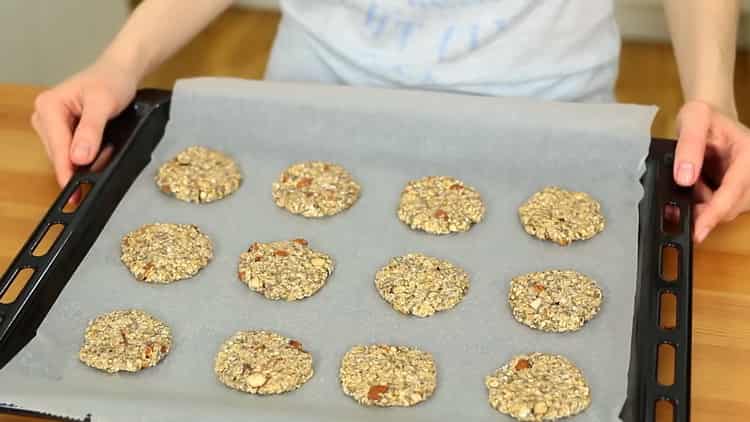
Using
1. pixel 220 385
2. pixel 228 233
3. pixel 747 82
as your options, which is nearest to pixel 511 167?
pixel 228 233

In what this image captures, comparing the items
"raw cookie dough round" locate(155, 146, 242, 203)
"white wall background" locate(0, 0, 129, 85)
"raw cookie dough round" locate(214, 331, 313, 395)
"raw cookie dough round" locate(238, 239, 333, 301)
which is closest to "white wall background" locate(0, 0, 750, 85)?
"white wall background" locate(0, 0, 129, 85)

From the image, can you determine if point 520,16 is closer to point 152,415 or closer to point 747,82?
point 152,415

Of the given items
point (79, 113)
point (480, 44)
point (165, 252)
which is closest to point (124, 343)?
point (165, 252)

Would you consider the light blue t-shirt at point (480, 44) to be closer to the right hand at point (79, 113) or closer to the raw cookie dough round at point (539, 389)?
the right hand at point (79, 113)

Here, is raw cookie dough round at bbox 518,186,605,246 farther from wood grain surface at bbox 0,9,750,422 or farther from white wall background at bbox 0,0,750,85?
white wall background at bbox 0,0,750,85

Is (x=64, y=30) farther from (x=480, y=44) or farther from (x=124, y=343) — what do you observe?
(x=124, y=343)

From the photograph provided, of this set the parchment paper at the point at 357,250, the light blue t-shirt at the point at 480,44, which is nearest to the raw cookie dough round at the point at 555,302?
the parchment paper at the point at 357,250
